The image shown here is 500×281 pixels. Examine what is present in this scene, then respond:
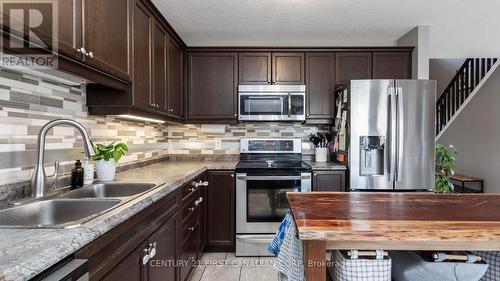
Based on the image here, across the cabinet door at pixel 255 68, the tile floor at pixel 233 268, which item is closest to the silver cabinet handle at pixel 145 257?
the tile floor at pixel 233 268

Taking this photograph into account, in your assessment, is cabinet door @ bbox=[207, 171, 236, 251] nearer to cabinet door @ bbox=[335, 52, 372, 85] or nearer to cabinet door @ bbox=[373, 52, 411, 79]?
cabinet door @ bbox=[335, 52, 372, 85]

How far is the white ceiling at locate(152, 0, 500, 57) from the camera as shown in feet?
8.14

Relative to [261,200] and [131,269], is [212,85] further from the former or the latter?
[131,269]

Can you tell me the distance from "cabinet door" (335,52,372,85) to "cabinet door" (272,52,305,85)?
1.44 ft

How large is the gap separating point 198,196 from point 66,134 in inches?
48.4

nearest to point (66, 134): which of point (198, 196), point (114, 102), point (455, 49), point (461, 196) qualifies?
point (114, 102)

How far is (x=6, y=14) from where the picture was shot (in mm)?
938

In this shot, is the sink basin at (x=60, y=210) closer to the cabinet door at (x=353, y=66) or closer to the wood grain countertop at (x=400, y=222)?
the wood grain countertop at (x=400, y=222)

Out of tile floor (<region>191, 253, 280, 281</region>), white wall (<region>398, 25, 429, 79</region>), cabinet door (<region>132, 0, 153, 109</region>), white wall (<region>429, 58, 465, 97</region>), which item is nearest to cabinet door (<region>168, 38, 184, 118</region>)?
cabinet door (<region>132, 0, 153, 109</region>)

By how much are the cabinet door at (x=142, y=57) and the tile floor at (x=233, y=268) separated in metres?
1.58

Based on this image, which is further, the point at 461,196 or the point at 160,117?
the point at 160,117

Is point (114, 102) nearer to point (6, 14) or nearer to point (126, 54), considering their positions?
point (126, 54)

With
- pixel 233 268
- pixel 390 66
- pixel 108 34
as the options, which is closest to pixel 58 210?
pixel 108 34

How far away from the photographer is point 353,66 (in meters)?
3.23
